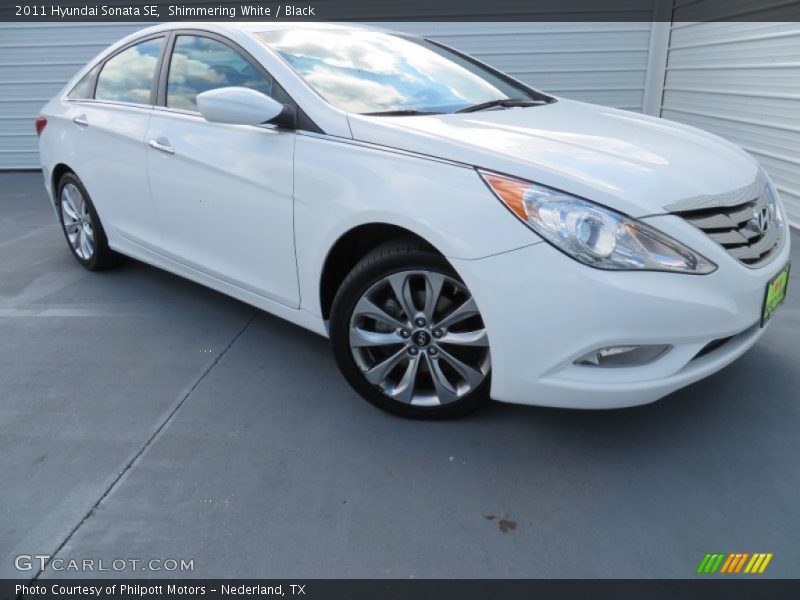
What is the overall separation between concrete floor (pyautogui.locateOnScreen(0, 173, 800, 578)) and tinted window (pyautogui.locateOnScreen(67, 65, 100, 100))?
1675 millimetres

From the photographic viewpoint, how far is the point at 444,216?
7.02 ft

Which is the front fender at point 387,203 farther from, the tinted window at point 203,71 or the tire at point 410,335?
the tinted window at point 203,71

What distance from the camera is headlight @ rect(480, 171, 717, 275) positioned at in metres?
1.96

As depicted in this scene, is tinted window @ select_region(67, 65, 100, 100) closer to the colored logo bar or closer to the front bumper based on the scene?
the front bumper

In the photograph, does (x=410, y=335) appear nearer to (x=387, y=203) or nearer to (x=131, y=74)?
(x=387, y=203)

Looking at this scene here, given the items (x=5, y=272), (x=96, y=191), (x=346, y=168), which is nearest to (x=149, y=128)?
(x=96, y=191)

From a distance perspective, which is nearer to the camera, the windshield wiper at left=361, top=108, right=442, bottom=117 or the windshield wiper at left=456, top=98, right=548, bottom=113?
the windshield wiper at left=361, top=108, right=442, bottom=117

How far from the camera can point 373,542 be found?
1.92 m

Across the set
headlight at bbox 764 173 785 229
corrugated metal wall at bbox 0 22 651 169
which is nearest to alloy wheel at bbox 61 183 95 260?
headlight at bbox 764 173 785 229

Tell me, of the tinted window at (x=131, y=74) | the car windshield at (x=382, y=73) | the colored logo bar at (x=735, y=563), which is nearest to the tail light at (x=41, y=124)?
the tinted window at (x=131, y=74)

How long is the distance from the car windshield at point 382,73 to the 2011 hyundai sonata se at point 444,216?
0.01 m
